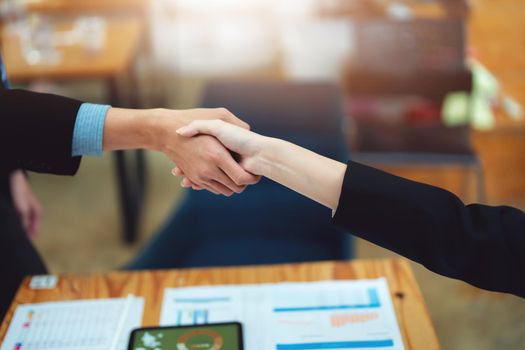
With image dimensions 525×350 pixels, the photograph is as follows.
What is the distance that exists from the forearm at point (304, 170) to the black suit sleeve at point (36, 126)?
0.43 meters

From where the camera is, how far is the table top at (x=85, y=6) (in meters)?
4.01

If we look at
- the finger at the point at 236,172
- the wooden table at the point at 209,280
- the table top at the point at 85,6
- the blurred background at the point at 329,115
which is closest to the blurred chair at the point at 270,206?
the blurred background at the point at 329,115

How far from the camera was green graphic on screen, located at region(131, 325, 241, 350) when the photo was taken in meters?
1.33

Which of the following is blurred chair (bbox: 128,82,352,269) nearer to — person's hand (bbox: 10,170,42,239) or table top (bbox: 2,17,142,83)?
person's hand (bbox: 10,170,42,239)

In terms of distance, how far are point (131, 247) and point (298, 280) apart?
65.5 inches

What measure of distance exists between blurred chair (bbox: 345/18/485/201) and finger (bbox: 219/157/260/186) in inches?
56.7

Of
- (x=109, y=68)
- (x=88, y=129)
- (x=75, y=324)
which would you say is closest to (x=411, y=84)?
(x=109, y=68)

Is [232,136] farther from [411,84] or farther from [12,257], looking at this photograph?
[411,84]

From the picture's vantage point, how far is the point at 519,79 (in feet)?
11.4

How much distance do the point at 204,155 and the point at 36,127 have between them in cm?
37

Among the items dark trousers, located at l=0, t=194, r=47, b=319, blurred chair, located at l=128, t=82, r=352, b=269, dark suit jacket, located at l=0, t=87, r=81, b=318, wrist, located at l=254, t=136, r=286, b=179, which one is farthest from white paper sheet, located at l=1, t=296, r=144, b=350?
blurred chair, located at l=128, t=82, r=352, b=269

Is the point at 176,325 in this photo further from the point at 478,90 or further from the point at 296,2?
the point at 296,2

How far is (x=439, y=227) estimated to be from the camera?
1.18 m

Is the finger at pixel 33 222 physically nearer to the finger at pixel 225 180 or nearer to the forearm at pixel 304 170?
the finger at pixel 225 180
